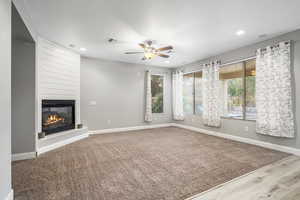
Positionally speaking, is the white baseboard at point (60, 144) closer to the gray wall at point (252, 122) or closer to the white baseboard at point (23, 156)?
the white baseboard at point (23, 156)

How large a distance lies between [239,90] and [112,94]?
14.7ft

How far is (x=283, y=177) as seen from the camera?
88.4 inches

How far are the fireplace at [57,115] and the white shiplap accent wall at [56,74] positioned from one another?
0.15 meters

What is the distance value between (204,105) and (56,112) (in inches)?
194

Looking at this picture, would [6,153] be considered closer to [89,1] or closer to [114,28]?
[89,1]

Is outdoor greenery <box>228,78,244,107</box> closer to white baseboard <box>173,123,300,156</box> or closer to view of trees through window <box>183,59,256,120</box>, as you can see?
view of trees through window <box>183,59,256,120</box>

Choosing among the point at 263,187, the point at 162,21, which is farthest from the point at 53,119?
the point at 263,187

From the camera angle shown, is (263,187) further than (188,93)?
No

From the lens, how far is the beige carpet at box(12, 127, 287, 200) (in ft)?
6.22

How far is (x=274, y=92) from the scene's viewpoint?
349cm

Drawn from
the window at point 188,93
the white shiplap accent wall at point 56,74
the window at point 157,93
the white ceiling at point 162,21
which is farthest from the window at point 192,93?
the white shiplap accent wall at point 56,74

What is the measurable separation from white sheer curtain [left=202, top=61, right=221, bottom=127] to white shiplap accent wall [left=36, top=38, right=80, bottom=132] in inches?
177

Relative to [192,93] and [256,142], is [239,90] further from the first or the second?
[192,93]

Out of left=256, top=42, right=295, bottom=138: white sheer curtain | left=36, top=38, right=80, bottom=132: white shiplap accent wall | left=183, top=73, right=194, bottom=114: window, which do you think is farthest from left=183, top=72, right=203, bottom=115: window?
left=36, top=38, right=80, bottom=132: white shiplap accent wall
